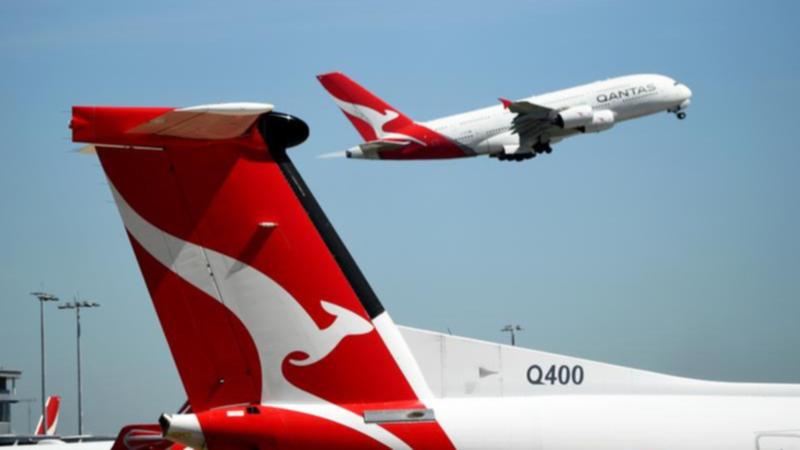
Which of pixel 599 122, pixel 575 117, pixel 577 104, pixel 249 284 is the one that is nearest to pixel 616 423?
pixel 249 284

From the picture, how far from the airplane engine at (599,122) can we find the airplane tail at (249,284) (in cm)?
4133

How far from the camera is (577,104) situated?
51469 mm

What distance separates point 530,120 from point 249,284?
41.4 m

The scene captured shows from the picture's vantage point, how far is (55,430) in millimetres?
54875

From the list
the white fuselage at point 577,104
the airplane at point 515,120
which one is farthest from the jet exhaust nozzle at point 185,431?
the white fuselage at point 577,104

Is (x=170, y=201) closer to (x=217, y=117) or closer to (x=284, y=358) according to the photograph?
(x=217, y=117)

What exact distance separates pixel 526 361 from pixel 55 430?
48030mm

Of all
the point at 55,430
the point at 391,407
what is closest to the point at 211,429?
the point at 391,407

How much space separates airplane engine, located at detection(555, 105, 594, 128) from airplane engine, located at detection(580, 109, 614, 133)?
0.66 ft

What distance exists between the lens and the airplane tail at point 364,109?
51.0 metres

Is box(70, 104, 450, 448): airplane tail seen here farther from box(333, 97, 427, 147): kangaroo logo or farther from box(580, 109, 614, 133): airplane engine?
box(580, 109, 614, 133): airplane engine

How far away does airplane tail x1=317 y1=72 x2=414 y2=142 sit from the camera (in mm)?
51000

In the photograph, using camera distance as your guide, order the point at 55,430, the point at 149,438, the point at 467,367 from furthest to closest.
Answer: the point at 55,430 → the point at 149,438 → the point at 467,367

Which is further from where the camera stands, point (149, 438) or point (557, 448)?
point (149, 438)
